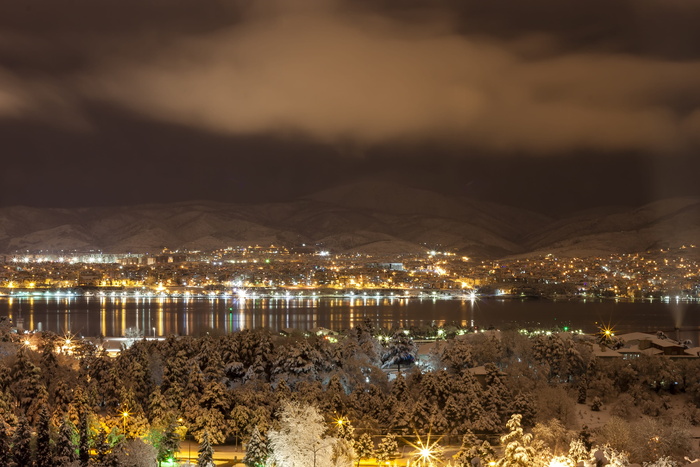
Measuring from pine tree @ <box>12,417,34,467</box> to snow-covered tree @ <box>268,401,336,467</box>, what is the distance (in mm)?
2942

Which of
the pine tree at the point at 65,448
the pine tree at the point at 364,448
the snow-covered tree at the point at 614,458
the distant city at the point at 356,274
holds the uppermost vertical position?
the distant city at the point at 356,274

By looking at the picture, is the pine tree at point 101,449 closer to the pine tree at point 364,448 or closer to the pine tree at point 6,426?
the pine tree at point 6,426

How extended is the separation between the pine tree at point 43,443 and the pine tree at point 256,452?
2.37 meters

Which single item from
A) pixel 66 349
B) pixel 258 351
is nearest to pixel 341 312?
pixel 66 349

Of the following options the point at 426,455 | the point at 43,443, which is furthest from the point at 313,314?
the point at 426,455

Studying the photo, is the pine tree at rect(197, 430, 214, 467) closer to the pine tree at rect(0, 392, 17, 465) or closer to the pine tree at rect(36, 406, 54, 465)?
the pine tree at rect(36, 406, 54, 465)

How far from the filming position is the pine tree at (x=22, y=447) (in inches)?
410

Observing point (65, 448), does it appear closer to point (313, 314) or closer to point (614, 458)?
point (614, 458)

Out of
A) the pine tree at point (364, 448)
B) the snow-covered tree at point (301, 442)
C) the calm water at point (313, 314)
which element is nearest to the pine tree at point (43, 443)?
the snow-covered tree at point (301, 442)

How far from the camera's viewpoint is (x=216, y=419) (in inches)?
479

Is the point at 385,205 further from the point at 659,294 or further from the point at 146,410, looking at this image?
the point at 146,410

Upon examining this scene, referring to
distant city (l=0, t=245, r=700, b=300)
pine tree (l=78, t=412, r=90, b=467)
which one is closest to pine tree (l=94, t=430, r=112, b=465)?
pine tree (l=78, t=412, r=90, b=467)

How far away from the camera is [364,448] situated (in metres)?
11.1

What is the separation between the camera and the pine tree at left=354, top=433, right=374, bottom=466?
1102 centimetres
